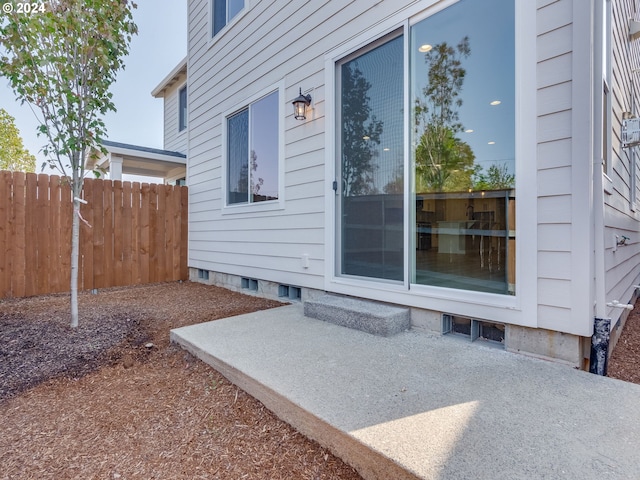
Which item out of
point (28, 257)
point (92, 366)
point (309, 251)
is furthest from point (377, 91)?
point (28, 257)

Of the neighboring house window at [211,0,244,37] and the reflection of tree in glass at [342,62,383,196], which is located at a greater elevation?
the neighboring house window at [211,0,244,37]

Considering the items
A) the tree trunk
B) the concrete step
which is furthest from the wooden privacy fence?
the concrete step

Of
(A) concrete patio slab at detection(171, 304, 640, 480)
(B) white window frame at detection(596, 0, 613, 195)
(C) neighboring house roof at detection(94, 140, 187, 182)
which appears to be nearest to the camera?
(A) concrete patio slab at detection(171, 304, 640, 480)

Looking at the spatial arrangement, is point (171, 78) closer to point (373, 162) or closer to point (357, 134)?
point (357, 134)

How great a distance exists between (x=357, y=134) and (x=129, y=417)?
2.79 meters

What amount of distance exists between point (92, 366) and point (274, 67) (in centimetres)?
375

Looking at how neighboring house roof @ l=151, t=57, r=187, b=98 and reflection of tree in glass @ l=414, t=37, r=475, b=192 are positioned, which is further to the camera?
neighboring house roof @ l=151, t=57, r=187, b=98

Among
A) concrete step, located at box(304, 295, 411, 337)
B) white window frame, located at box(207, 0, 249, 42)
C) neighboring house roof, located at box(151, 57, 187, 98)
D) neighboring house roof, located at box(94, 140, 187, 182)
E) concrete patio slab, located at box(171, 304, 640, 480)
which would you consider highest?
neighboring house roof, located at box(151, 57, 187, 98)

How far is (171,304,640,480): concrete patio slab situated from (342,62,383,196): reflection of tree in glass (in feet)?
4.79

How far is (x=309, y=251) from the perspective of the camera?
12.1 ft

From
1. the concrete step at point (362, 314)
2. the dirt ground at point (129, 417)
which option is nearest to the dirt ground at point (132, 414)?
the dirt ground at point (129, 417)

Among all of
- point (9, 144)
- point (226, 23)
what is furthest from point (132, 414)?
point (9, 144)

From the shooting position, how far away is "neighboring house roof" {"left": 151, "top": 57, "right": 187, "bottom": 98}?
357 inches

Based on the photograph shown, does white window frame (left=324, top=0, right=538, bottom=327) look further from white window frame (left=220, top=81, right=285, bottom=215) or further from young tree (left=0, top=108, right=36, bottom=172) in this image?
young tree (left=0, top=108, right=36, bottom=172)
